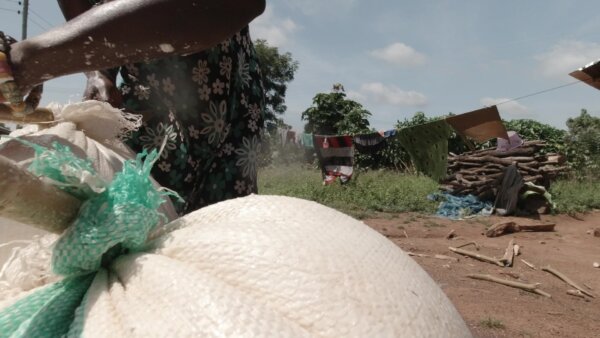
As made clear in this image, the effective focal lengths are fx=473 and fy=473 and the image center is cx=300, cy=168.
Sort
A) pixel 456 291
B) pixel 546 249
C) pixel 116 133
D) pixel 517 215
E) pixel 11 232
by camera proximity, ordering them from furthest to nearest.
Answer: pixel 517 215, pixel 546 249, pixel 456 291, pixel 116 133, pixel 11 232

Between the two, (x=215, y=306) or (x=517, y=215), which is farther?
(x=517, y=215)

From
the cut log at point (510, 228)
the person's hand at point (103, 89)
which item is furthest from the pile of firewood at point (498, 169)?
the person's hand at point (103, 89)

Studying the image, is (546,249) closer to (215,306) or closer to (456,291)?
(456,291)

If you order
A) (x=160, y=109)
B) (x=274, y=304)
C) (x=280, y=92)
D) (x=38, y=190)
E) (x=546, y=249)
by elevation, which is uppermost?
(x=280, y=92)

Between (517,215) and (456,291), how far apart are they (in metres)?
6.90

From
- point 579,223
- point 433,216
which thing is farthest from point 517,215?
point 433,216

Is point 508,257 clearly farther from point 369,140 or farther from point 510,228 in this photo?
point 369,140

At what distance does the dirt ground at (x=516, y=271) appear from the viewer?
4.21 metres

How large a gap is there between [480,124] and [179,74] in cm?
1028

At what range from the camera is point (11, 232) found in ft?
3.10

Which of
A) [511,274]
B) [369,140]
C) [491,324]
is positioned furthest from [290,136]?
[491,324]

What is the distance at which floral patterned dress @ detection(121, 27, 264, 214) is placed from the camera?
1616mm

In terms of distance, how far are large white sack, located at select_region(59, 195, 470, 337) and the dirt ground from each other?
300 cm

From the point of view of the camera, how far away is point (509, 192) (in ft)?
36.1
